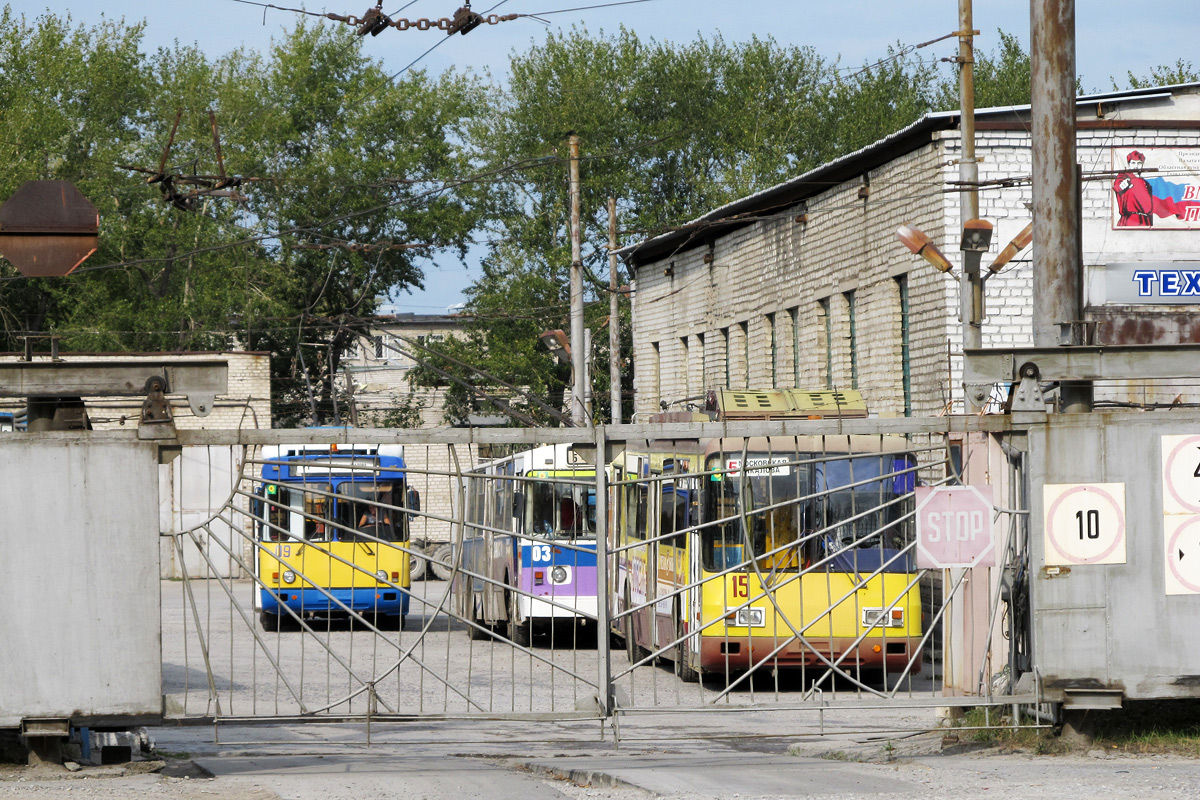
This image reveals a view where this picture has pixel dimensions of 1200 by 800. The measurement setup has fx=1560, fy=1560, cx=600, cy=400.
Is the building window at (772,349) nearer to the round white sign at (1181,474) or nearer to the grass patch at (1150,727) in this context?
the grass patch at (1150,727)

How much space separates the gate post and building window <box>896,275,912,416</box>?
53.5ft

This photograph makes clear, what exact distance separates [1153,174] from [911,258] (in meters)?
3.74

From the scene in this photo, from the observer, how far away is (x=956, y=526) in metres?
9.18

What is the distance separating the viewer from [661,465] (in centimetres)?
1723

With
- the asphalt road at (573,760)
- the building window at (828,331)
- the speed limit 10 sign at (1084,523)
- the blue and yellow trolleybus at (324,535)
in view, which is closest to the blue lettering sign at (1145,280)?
the building window at (828,331)

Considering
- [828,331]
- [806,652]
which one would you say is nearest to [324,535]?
[806,652]

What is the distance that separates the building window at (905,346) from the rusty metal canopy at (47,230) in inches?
644

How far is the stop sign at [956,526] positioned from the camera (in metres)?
9.15

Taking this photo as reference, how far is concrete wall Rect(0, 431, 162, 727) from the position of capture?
852 centimetres

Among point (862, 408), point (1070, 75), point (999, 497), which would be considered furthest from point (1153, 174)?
point (999, 497)

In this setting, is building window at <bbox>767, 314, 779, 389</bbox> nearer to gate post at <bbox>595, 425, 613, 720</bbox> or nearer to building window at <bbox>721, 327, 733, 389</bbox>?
building window at <bbox>721, 327, 733, 389</bbox>

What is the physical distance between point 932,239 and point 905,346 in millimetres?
2697

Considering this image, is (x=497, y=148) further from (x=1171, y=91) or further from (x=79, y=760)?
(x=79, y=760)

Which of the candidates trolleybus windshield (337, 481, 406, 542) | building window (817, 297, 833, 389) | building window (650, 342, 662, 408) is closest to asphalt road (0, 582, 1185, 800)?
trolleybus windshield (337, 481, 406, 542)
